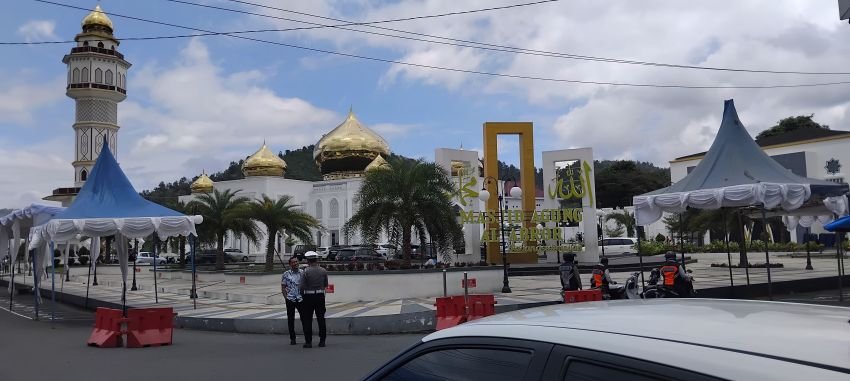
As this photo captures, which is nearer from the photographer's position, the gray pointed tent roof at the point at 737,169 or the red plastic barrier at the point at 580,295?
the red plastic barrier at the point at 580,295

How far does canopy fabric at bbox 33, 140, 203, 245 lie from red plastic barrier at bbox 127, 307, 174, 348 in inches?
192

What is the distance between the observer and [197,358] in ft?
34.8

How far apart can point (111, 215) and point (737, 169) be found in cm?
1520

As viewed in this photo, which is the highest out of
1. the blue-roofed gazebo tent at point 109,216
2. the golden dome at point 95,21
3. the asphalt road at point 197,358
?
the golden dome at point 95,21

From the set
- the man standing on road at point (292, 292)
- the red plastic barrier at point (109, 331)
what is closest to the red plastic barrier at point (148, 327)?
the red plastic barrier at point (109, 331)

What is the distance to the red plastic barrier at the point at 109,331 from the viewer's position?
12203mm

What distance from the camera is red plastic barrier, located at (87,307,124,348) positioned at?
12203 mm

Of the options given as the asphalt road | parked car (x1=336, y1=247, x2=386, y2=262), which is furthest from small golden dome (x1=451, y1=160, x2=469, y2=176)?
the asphalt road

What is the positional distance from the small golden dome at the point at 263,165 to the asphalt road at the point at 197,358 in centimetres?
4116

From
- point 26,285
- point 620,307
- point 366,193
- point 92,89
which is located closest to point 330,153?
point 92,89

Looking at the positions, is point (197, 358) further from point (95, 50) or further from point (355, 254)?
point (95, 50)

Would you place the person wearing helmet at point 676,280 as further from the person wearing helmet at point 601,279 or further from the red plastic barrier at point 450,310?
the red plastic barrier at point 450,310

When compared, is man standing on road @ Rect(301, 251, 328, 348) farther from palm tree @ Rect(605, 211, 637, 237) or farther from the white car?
palm tree @ Rect(605, 211, 637, 237)

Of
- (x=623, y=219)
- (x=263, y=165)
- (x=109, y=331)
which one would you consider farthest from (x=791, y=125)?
(x=109, y=331)
